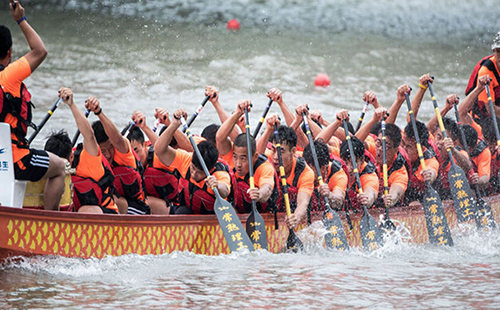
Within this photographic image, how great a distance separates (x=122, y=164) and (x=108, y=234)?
0.84 m

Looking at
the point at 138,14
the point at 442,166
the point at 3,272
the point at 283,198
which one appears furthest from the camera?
the point at 138,14

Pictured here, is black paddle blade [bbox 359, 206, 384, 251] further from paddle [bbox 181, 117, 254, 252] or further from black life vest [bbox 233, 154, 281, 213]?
paddle [bbox 181, 117, 254, 252]

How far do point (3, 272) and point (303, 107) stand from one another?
2892mm

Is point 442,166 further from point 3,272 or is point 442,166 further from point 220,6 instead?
point 220,6

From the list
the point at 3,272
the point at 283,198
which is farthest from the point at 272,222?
the point at 3,272

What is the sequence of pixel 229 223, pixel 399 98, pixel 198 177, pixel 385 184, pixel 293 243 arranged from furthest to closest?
pixel 399 98
pixel 385 184
pixel 293 243
pixel 198 177
pixel 229 223

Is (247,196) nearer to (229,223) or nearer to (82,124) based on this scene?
(229,223)

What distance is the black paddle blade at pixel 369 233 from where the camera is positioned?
19.3 feet

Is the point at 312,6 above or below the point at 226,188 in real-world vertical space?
above

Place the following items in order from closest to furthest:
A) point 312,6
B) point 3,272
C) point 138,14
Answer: point 3,272 < point 138,14 < point 312,6

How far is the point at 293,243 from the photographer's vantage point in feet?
18.3

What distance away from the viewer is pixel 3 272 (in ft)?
14.7

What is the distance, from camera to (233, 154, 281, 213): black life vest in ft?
18.4

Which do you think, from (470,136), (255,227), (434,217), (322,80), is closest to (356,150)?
(434,217)
